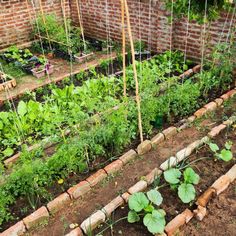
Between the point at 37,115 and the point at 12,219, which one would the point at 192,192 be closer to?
the point at 12,219

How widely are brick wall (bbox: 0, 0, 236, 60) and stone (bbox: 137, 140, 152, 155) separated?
2229mm

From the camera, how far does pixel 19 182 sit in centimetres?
293

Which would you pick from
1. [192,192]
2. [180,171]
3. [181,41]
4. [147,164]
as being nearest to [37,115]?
[147,164]

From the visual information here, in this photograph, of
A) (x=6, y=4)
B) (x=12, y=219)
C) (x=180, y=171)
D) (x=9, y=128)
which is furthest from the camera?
(x=6, y=4)

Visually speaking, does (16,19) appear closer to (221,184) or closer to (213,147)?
(213,147)

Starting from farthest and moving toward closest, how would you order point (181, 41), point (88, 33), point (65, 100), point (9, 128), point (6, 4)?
point (88, 33)
point (6, 4)
point (181, 41)
point (65, 100)
point (9, 128)

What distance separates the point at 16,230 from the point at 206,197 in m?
1.81

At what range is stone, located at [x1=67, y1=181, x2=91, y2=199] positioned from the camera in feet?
10.0

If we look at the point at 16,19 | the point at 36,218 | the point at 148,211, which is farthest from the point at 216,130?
the point at 16,19

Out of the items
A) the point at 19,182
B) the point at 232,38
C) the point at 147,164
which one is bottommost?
the point at 147,164

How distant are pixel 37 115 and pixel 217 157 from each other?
2437 millimetres

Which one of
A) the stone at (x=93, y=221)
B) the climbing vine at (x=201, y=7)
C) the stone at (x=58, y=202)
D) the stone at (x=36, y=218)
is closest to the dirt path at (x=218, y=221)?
the stone at (x=93, y=221)

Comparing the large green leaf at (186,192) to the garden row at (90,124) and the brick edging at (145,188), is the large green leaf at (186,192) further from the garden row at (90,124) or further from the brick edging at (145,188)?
the garden row at (90,124)

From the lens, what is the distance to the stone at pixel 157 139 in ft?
12.1
